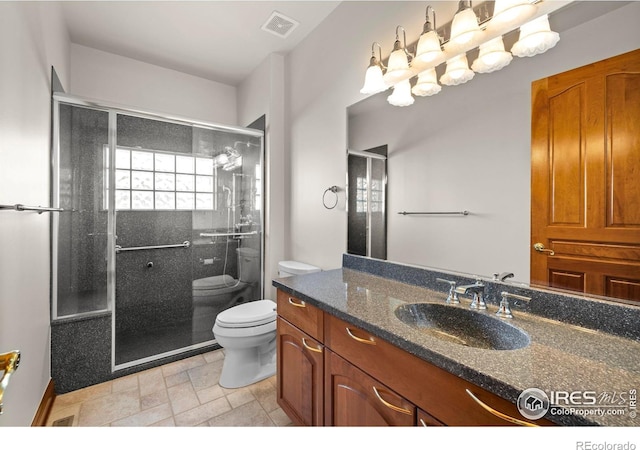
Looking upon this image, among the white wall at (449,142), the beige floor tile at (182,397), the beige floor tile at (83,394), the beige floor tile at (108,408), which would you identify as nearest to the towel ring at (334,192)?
the white wall at (449,142)

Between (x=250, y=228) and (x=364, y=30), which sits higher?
(x=364, y=30)

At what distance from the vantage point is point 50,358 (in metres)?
1.82

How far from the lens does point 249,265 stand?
9.20ft

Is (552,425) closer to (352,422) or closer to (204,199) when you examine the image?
(352,422)

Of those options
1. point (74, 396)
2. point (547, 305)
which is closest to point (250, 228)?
point (74, 396)

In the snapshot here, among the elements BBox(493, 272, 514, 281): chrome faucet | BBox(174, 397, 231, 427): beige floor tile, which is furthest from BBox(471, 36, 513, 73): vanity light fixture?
BBox(174, 397, 231, 427): beige floor tile

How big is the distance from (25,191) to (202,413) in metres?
1.51

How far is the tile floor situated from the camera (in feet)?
5.22

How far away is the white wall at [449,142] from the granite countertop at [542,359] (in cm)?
29

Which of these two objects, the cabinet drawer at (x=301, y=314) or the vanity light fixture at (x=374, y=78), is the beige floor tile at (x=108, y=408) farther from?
the vanity light fixture at (x=374, y=78)

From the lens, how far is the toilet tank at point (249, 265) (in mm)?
2791

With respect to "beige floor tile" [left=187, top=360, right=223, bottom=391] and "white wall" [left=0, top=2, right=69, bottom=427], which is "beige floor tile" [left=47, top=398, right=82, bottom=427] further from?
"beige floor tile" [left=187, top=360, right=223, bottom=391]

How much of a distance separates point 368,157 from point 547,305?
117 centimetres

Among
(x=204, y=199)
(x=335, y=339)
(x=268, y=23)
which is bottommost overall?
(x=335, y=339)
